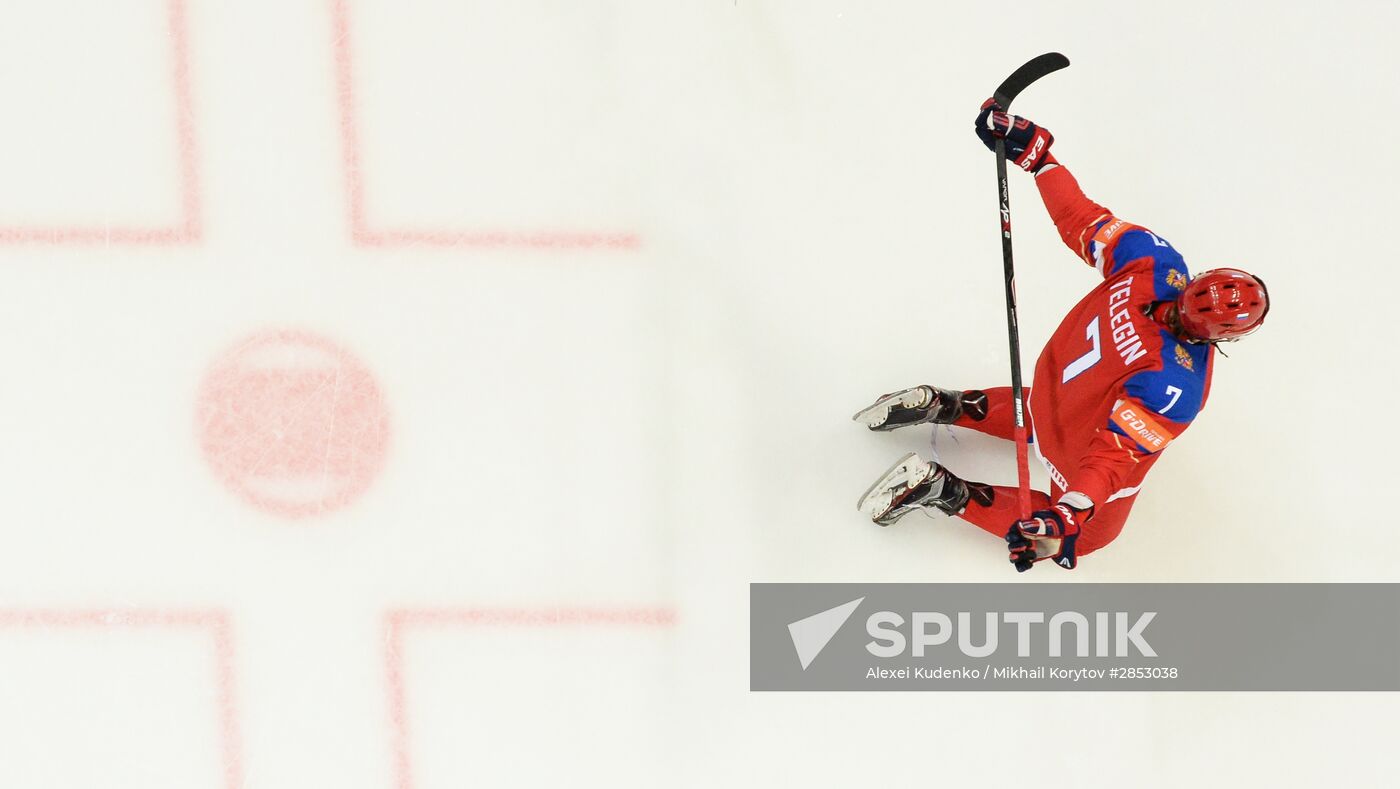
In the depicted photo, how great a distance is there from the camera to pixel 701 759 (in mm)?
3469

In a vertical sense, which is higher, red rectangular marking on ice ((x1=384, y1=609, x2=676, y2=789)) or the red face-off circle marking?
the red face-off circle marking

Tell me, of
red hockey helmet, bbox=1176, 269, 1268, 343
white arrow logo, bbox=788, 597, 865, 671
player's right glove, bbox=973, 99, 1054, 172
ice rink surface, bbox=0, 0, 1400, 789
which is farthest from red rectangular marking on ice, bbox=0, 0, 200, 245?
red hockey helmet, bbox=1176, 269, 1268, 343

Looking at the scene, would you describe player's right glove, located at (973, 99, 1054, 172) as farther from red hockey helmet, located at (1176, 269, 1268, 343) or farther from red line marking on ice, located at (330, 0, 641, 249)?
red line marking on ice, located at (330, 0, 641, 249)

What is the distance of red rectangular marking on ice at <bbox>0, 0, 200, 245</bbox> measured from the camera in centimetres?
344

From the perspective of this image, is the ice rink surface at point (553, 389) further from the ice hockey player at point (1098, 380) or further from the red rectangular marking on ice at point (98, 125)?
the ice hockey player at point (1098, 380)

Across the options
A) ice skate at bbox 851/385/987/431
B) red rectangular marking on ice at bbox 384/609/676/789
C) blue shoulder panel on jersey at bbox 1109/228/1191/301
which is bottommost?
red rectangular marking on ice at bbox 384/609/676/789

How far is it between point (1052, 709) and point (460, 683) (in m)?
2.04

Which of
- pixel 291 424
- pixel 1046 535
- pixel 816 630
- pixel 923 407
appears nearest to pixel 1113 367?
pixel 1046 535

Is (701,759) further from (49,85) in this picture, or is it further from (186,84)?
(49,85)

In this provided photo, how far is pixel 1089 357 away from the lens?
3047mm

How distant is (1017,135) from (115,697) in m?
3.43

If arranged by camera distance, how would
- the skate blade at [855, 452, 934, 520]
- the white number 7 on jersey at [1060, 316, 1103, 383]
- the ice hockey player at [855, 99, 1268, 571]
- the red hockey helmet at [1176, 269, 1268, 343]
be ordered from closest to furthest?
the red hockey helmet at [1176, 269, 1268, 343] → the ice hockey player at [855, 99, 1268, 571] → the white number 7 on jersey at [1060, 316, 1103, 383] → the skate blade at [855, 452, 934, 520]

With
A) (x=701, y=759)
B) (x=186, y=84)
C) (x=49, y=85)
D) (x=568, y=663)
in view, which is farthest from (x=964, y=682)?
(x=49, y=85)

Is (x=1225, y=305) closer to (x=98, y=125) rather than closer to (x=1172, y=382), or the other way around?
(x=1172, y=382)
